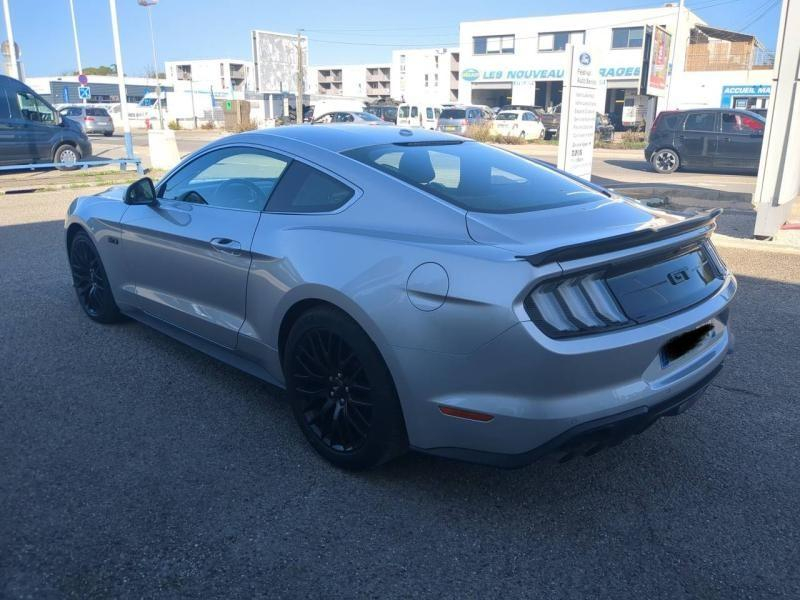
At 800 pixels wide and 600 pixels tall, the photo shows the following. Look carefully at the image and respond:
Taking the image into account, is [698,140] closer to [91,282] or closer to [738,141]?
[738,141]

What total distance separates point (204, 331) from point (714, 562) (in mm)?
2724

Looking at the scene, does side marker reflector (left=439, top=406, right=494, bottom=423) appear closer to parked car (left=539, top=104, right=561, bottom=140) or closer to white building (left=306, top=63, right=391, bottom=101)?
parked car (left=539, top=104, right=561, bottom=140)

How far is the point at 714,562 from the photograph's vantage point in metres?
2.58

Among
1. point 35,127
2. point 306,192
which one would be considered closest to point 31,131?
point 35,127

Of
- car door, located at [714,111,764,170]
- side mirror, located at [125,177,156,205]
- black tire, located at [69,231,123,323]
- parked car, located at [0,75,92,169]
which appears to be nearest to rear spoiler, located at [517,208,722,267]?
side mirror, located at [125,177,156,205]

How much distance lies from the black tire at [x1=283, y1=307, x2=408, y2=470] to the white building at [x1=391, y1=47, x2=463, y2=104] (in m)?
67.8

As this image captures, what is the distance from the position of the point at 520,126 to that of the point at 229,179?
101ft

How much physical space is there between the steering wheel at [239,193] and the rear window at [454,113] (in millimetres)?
30151

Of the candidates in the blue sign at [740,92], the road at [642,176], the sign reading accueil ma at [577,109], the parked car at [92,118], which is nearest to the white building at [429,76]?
the blue sign at [740,92]

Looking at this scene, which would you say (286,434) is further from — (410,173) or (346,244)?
(410,173)

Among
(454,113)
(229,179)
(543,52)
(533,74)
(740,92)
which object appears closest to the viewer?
(229,179)

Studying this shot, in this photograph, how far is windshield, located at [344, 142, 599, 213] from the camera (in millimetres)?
3119

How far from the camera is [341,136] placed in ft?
12.0

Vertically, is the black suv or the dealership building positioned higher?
the dealership building
